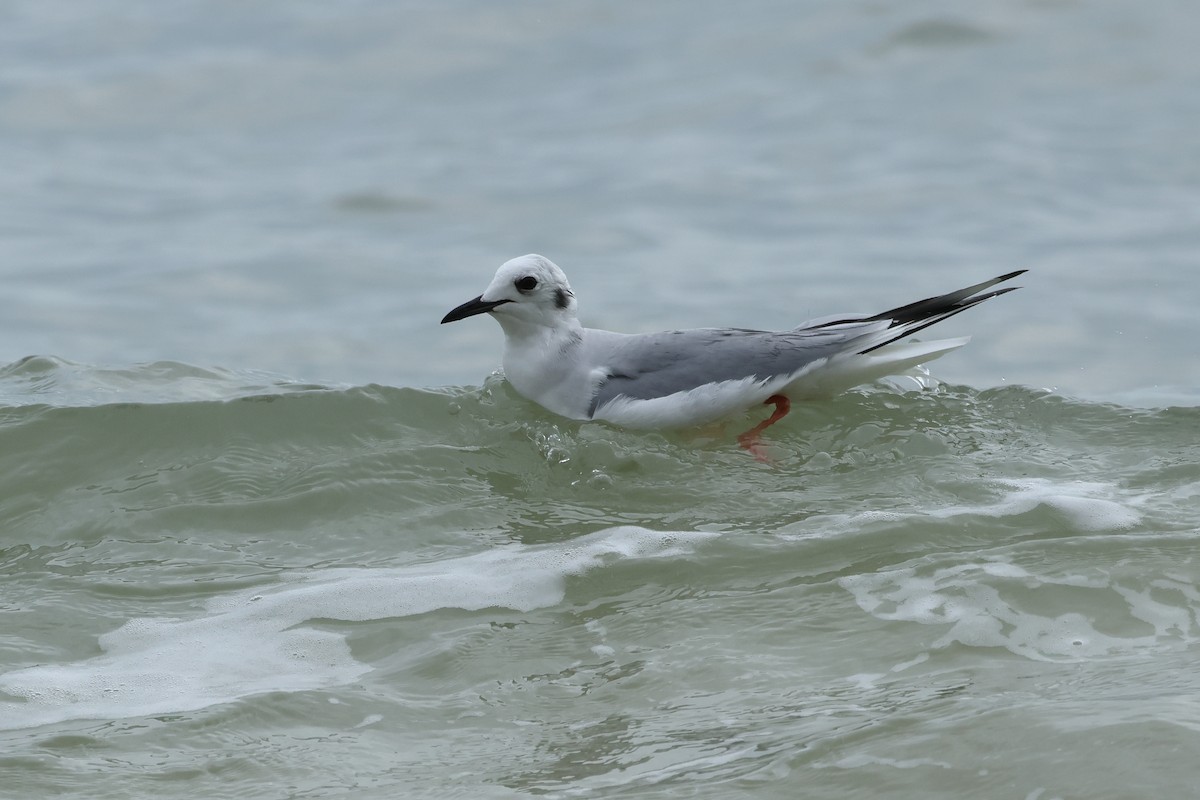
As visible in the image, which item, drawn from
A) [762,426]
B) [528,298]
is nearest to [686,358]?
[762,426]

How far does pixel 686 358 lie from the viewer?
7723 mm

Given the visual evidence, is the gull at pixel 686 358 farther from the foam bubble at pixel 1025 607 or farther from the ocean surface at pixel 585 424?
the foam bubble at pixel 1025 607

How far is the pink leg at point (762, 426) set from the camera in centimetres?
754

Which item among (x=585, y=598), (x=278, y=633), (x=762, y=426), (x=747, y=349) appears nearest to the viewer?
(x=278, y=633)

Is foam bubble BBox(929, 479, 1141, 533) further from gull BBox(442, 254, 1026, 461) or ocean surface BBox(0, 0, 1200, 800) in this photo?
gull BBox(442, 254, 1026, 461)

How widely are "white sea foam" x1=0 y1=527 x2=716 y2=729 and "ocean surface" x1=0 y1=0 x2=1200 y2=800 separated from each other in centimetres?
3

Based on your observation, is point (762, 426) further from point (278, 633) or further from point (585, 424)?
point (278, 633)

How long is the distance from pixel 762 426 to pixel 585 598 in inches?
95.8

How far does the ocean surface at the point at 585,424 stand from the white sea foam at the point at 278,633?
0.08ft

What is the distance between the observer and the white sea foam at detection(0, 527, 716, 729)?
4.98m

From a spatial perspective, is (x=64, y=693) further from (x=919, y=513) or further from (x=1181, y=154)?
(x=1181, y=154)

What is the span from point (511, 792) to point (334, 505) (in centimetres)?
298

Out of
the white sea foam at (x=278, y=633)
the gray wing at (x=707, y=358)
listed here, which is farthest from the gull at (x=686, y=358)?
the white sea foam at (x=278, y=633)

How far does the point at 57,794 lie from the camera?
4.30 m
